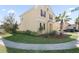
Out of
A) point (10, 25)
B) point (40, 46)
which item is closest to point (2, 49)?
point (10, 25)

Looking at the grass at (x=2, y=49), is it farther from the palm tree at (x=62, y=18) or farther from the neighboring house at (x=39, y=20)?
the palm tree at (x=62, y=18)

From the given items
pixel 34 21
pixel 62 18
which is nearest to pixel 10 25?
pixel 34 21

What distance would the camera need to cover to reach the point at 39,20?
6.56ft

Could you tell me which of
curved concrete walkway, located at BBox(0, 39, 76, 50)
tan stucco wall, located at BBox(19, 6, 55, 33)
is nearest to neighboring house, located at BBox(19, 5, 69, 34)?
tan stucco wall, located at BBox(19, 6, 55, 33)

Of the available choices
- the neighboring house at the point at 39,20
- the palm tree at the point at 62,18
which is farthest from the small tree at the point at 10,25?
the palm tree at the point at 62,18

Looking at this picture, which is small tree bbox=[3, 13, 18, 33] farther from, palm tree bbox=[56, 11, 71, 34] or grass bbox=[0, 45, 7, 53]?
palm tree bbox=[56, 11, 71, 34]

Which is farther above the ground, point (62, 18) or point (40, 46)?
point (62, 18)

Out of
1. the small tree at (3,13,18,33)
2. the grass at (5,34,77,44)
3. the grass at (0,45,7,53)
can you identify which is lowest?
the grass at (0,45,7,53)

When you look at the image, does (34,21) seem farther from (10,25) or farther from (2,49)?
(2,49)

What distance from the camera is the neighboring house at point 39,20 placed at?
200 cm

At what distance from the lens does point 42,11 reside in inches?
79.0

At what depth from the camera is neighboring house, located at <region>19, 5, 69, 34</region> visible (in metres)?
2.00

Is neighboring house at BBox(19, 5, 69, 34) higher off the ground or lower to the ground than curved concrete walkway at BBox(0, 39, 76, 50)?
Answer: higher
